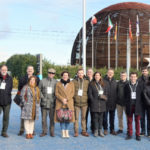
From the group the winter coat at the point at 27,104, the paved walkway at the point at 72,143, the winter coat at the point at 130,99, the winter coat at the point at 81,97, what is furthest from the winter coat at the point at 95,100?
the winter coat at the point at 27,104

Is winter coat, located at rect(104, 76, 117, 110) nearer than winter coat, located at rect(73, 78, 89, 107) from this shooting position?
No

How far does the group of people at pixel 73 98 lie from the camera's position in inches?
257

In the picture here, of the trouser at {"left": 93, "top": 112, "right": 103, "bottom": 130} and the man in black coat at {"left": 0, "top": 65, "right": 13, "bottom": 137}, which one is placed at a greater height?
the man in black coat at {"left": 0, "top": 65, "right": 13, "bottom": 137}

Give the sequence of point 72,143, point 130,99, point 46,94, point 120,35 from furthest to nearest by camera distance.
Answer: point 120,35
point 46,94
point 130,99
point 72,143

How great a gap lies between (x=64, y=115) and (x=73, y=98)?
0.60 metres

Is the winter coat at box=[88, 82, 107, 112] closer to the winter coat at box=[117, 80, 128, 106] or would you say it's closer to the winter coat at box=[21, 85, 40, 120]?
the winter coat at box=[117, 80, 128, 106]

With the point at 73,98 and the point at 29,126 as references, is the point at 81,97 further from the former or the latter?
the point at 29,126

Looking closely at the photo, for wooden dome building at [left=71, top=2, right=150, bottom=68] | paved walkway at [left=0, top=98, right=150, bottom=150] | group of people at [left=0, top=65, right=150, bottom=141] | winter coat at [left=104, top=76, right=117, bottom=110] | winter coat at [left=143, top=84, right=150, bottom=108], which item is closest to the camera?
paved walkway at [left=0, top=98, right=150, bottom=150]

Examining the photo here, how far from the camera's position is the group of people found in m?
6.54

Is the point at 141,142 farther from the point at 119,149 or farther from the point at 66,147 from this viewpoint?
the point at 66,147

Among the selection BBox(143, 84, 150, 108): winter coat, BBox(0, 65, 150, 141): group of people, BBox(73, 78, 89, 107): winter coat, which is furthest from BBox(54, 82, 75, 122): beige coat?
BBox(143, 84, 150, 108): winter coat

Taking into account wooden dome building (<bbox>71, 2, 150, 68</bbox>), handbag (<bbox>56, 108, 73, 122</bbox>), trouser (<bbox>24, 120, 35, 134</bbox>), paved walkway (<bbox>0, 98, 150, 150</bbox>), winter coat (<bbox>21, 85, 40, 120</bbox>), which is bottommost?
paved walkway (<bbox>0, 98, 150, 150</bbox>)

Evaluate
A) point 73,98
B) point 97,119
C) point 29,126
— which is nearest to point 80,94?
point 73,98

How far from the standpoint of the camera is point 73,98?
6.92m
